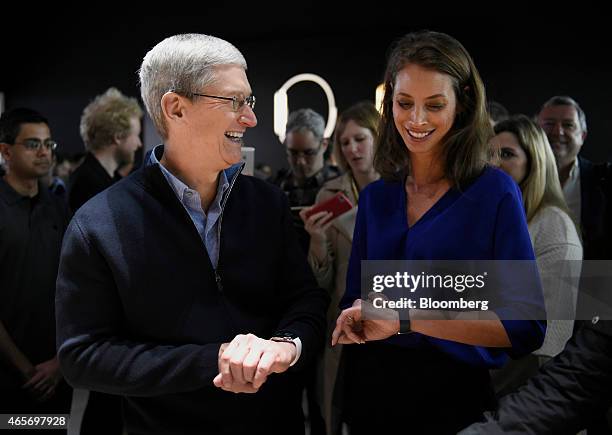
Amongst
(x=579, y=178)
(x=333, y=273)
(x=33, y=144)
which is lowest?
(x=333, y=273)

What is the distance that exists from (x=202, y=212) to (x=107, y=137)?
7.81 ft

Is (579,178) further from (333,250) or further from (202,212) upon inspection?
(202,212)

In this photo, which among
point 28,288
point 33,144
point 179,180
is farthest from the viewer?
point 33,144

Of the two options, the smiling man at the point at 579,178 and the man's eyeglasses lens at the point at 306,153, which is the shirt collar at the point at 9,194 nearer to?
the man's eyeglasses lens at the point at 306,153

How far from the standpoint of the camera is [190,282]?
152cm

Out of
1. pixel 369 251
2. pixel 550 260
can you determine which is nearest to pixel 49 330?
pixel 369 251

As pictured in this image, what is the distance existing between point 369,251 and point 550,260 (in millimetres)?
939

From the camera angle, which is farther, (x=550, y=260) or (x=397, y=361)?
(x=550, y=260)

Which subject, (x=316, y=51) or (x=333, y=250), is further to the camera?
(x=316, y=51)

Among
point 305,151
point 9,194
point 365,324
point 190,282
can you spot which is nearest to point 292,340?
point 365,324

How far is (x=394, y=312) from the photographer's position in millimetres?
1492

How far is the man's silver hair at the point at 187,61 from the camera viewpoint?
1.51 metres

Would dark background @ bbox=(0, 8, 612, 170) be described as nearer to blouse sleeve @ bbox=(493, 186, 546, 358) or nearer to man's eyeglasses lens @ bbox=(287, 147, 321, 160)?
man's eyeglasses lens @ bbox=(287, 147, 321, 160)

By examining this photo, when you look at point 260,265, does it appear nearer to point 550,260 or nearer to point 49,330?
point 550,260
